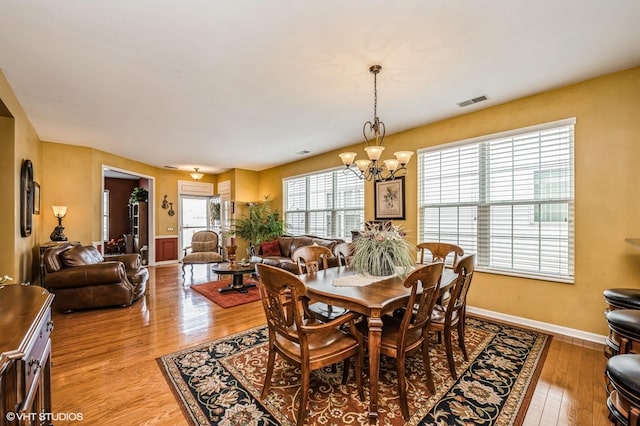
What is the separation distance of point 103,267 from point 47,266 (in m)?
0.67

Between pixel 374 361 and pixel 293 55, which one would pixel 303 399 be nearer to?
pixel 374 361

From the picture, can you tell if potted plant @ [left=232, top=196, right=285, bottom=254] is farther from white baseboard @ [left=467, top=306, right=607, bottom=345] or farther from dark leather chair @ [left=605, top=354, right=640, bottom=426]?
dark leather chair @ [left=605, top=354, right=640, bottom=426]

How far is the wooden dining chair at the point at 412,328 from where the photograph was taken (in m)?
1.82

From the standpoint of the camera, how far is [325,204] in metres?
6.12

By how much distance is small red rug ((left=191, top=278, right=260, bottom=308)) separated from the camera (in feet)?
14.0

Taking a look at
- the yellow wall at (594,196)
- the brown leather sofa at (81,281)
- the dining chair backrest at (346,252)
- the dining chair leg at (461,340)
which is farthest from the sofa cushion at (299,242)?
the dining chair leg at (461,340)

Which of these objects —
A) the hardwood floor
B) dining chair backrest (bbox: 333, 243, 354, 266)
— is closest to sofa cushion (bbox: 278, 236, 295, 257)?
the hardwood floor

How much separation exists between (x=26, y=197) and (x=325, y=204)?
4738 millimetres

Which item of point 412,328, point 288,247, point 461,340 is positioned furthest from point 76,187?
point 461,340

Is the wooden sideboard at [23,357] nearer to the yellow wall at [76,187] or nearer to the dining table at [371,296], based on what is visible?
the dining table at [371,296]

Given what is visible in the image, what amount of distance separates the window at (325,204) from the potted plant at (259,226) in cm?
30

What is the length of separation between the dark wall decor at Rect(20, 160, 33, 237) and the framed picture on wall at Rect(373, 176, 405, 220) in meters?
5.09

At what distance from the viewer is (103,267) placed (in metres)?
3.88

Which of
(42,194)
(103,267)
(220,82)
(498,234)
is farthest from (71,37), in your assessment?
(498,234)
